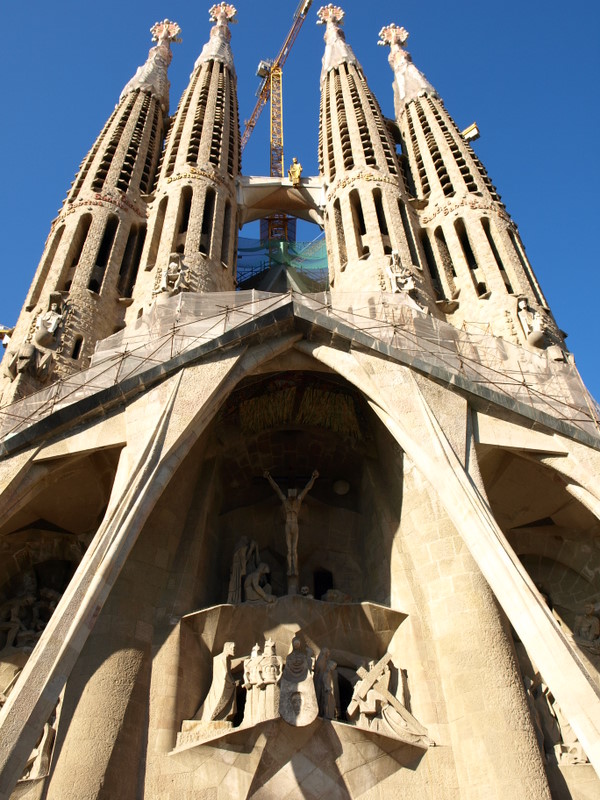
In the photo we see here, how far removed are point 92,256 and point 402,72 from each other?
12949 millimetres

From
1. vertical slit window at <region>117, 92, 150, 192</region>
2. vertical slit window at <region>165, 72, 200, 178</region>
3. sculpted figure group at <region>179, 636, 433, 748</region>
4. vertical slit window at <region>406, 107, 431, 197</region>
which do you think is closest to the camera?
sculpted figure group at <region>179, 636, 433, 748</region>

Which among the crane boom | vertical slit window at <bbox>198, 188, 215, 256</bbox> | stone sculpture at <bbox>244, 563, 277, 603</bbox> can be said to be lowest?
stone sculpture at <bbox>244, 563, 277, 603</bbox>

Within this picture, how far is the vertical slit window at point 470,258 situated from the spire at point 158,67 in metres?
9.63

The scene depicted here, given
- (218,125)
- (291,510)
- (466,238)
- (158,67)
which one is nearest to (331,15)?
(158,67)

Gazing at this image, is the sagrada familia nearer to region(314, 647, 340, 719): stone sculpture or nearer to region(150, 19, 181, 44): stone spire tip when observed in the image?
region(314, 647, 340, 719): stone sculpture

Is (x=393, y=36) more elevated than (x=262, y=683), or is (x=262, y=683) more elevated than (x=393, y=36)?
(x=393, y=36)

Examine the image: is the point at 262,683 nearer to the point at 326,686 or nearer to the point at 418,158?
the point at 326,686

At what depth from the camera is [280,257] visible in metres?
22.0

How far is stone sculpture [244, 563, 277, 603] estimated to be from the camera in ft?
31.4

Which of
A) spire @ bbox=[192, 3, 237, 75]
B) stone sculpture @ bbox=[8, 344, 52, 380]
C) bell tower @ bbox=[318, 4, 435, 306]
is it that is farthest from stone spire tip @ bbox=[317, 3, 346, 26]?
stone sculpture @ bbox=[8, 344, 52, 380]

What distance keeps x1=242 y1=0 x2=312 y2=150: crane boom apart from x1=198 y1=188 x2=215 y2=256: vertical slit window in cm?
1665

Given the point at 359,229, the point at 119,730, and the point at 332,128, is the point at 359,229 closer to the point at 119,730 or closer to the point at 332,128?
the point at 332,128

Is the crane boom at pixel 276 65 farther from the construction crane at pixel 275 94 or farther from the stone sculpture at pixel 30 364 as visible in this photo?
the stone sculpture at pixel 30 364

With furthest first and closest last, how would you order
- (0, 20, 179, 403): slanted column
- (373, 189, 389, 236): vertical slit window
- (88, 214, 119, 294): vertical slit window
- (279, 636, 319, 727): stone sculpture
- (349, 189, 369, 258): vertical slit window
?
(373, 189, 389, 236): vertical slit window, (349, 189, 369, 258): vertical slit window, (88, 214, 119, 294): vertical slit window, (0, 20, 179, 403): slanted column, (279, 636, 319, 727): stone sculpture
